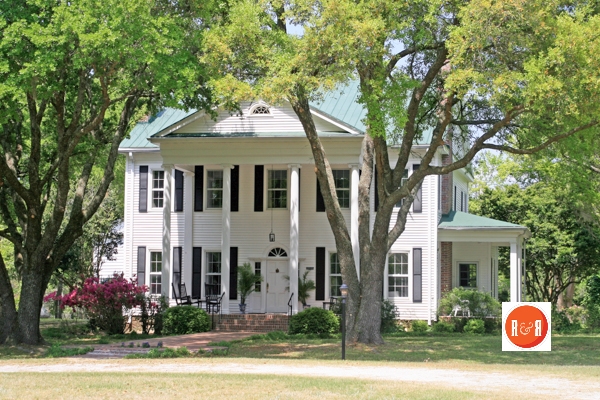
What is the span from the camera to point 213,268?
3145 centimetres

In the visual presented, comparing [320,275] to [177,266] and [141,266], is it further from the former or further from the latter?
[141,266]

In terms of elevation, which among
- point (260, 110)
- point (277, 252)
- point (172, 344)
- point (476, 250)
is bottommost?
point (172, 344)

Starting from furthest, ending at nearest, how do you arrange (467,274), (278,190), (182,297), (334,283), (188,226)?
(467,274) < (188,226) < (278,190) < (334,283) < (182,297)

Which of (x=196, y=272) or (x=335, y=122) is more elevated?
(x=335, y=122)

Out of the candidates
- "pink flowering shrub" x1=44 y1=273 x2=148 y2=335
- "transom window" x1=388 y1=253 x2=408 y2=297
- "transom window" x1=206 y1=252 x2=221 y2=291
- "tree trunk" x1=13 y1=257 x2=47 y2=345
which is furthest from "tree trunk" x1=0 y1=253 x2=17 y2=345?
"transom window" x1=388 y1=253 x2=408 y2=297

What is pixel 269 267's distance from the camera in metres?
31.2

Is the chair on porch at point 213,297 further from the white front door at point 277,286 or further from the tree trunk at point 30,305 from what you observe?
the tree trunk at point 30,305

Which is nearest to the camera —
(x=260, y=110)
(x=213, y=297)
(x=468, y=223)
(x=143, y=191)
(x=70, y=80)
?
(x=70, y=80)

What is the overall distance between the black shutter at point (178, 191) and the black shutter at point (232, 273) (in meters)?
2.68

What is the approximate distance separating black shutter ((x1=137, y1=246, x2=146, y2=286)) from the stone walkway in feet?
19.8

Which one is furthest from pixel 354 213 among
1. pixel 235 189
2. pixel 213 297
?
pixel 213 297

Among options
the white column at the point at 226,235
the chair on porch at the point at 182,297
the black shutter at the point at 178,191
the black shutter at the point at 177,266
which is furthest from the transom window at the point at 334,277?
the black shutter at the point at 178,191

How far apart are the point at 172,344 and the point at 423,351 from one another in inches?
263

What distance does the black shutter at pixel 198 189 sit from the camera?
103ft
